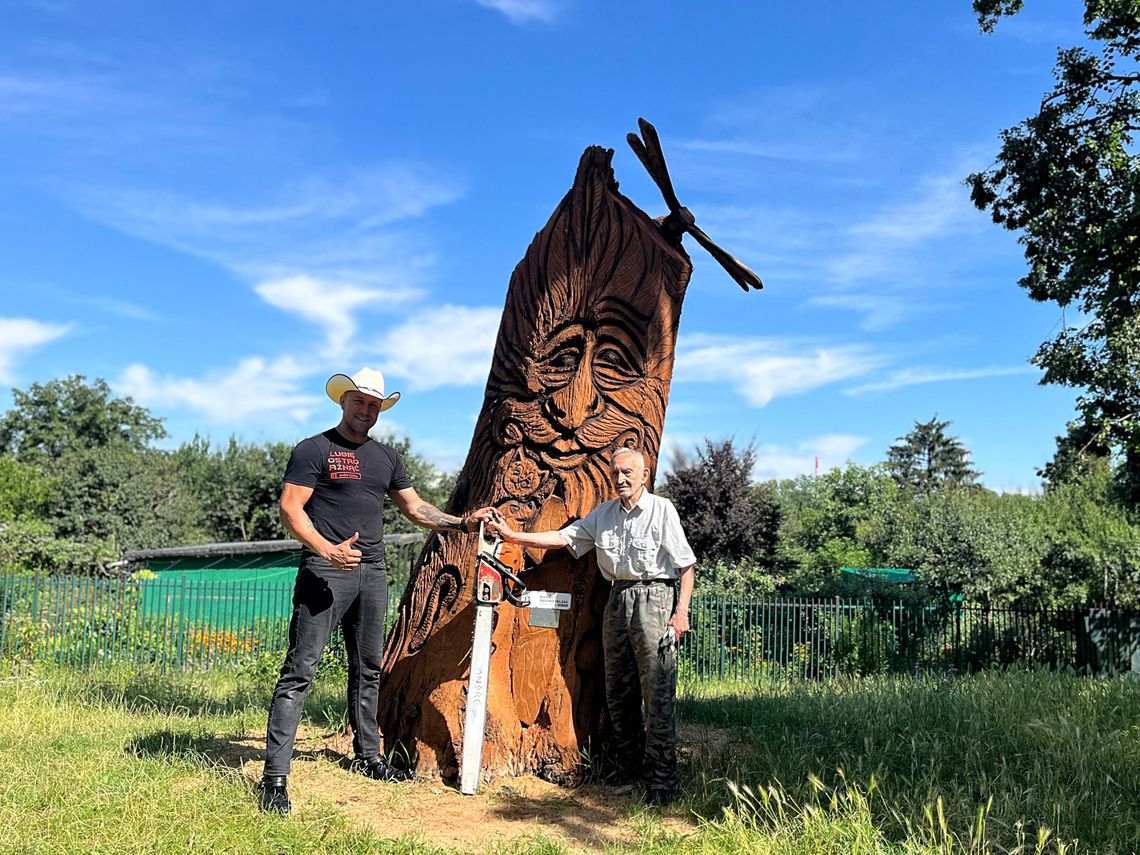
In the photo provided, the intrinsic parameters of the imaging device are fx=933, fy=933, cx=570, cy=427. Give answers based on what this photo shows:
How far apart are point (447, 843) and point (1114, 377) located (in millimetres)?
12141

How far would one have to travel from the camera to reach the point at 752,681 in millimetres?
12281

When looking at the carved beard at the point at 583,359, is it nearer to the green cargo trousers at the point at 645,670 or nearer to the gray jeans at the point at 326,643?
the green cargo trousers at the point at 645,670

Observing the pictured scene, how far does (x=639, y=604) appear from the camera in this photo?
4.93 metres

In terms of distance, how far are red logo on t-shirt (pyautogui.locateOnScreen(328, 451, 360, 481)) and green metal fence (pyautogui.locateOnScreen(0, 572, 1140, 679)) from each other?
936cm

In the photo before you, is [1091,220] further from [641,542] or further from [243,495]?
[243,495]

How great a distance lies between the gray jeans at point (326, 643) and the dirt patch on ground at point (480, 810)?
0.25 m

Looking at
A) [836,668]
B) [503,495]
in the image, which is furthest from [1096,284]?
[503,495]

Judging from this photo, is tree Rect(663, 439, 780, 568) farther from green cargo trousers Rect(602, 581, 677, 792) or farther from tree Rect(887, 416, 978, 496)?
tree Rect(887, 416, 978, 496)

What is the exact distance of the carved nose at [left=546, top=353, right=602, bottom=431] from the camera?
5648 millimetres

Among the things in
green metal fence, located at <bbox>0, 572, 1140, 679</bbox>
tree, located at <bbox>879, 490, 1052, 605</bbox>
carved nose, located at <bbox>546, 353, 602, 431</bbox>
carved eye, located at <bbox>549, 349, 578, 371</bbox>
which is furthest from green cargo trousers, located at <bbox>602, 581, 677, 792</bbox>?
tree, located at <bbox>879, 490, 1052, 605</bbox>

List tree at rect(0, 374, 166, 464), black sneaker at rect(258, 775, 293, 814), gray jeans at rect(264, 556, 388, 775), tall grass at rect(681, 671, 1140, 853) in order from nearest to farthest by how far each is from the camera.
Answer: tall grass at rect(681, 671, 1140, 853) → black sneaker at rect(258, 775, 293, 814) → gray jeans at rect(264, 556, 388, 775) → tree at rect(0, 374, 166, 464)

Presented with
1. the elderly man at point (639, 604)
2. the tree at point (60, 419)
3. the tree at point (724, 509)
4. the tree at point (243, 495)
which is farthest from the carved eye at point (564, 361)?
the tree at point (60, 419)

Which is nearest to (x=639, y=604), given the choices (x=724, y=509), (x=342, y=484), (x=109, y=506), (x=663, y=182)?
(x=342, y=484)

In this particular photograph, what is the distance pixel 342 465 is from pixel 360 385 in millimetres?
421
